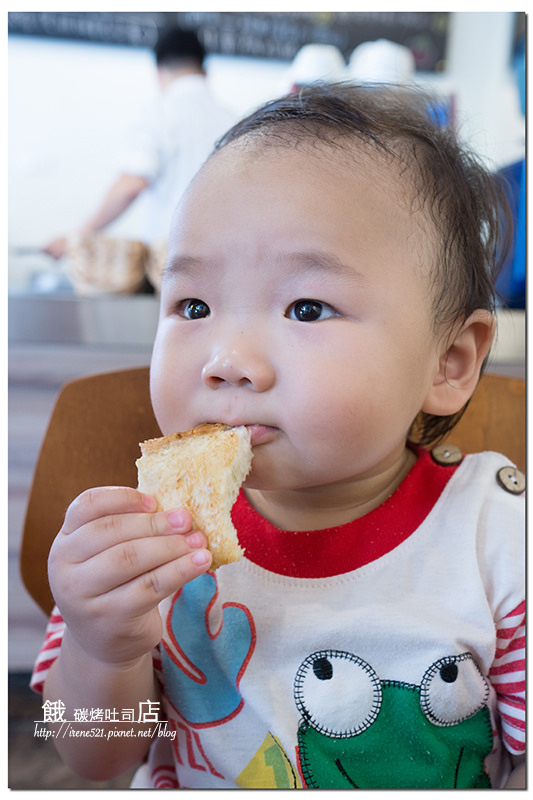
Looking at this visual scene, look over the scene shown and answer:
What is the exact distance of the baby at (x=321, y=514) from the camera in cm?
41

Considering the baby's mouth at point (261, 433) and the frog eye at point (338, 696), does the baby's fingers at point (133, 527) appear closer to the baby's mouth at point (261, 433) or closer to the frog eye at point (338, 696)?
the baby's mouth at point (261, 433)

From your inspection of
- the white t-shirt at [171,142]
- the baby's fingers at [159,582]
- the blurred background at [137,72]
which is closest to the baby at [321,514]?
the baby's fingers at [159,582]

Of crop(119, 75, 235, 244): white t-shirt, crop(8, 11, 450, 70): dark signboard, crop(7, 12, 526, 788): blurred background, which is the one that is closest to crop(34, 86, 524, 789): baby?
crop(119, 75, 235, 244): white t-shirt

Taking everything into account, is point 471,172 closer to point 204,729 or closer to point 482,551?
point 482,551

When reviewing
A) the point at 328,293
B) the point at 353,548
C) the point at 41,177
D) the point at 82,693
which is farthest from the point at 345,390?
the point at 41,177

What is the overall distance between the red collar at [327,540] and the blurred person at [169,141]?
0.87 metres

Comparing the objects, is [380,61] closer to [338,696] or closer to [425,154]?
[425,154]

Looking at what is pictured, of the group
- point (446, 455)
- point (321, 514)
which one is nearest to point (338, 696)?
point (321, 514)

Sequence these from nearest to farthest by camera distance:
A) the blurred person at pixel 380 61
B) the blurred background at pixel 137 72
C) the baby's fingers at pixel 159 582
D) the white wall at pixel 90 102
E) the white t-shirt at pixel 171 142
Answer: the baby's fingers at pixel 159 582, the white t-shirt at pixel 171 142, the blurred person at pixel 380 61, the blurred background at pixel 137 72, the white wall at pixel 90 102

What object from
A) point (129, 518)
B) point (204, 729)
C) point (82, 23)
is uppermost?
point (82, 23)

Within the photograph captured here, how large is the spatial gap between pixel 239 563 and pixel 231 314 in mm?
230

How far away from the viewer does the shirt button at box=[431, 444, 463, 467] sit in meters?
0.61

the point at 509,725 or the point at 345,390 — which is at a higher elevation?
the point at 345,390

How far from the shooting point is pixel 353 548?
538 millimetres
